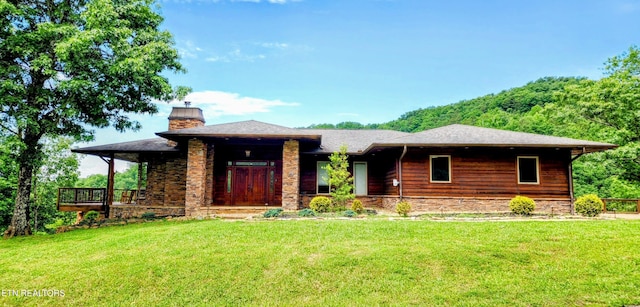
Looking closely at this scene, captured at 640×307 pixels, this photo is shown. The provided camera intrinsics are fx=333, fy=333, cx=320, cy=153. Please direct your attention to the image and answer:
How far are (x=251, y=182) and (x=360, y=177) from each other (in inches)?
194

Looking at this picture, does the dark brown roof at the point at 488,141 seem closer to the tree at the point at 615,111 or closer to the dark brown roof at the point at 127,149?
the tree at the point at 615,111

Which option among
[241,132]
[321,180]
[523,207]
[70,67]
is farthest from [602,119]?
[70,67]

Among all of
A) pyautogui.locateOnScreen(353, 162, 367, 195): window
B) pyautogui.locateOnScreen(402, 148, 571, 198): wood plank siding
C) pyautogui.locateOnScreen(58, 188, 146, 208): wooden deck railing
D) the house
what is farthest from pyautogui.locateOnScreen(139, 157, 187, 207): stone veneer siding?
pyautogui.locateOnScreen(402, 148, 571, 198): wood plank siding

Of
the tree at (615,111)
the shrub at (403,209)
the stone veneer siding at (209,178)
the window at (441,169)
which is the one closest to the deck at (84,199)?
the stone veneer siding at (209,178)

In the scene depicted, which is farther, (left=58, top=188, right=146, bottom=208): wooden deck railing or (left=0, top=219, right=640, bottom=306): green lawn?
(left=58, top=188, right=146, bottom=208): wooden deck railing

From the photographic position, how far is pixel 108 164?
14.5 meters

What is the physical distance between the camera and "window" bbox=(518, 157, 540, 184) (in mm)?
12648

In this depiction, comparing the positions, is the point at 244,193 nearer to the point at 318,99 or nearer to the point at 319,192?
the point at 319,192

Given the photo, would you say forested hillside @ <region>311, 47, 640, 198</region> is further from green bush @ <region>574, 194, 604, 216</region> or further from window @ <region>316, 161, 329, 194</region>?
window @ <region>316, 161, 329, 194</region>

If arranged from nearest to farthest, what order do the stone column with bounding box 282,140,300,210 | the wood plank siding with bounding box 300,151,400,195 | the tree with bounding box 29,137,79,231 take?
1. the stone column with bounding box 282,140,300,210
2. the wood plank siding with bounding box 300,151,400,195
3. the tree with bounding box 29,137,79,231

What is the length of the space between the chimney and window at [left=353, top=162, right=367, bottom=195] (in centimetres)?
770

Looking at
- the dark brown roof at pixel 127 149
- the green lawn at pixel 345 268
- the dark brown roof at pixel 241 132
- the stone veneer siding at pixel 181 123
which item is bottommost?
the green lawn at pixel 345 268

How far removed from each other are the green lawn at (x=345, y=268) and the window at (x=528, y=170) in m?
4.79

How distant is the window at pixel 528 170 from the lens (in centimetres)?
1265
